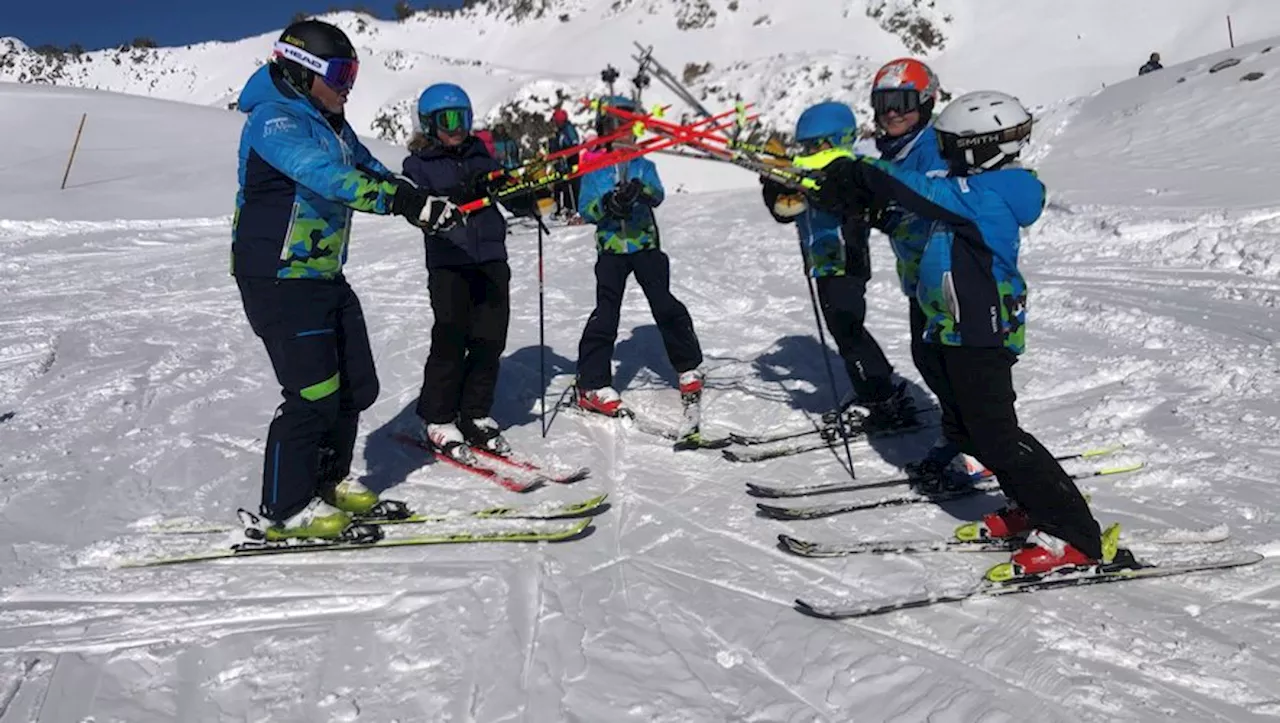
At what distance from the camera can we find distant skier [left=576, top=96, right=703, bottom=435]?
5707 millimetres

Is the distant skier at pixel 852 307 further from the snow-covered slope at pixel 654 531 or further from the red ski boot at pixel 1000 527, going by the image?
the red ski boot at pixel 1000 527

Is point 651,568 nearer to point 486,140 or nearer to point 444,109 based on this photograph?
point 444,109

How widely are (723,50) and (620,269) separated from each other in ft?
105

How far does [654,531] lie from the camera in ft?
13.8

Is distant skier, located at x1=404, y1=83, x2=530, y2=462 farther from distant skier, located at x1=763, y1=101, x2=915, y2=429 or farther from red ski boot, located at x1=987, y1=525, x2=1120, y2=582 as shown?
red ski boot, located at x1=987, y1=525, x2=1120, y2=582

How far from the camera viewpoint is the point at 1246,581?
129 inches

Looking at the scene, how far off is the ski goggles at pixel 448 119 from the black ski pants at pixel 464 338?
2.60 feet

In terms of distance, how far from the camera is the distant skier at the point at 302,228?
363 cm

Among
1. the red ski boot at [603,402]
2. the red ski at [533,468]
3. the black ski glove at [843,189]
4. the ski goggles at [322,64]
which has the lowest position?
the red ski at [533,468]

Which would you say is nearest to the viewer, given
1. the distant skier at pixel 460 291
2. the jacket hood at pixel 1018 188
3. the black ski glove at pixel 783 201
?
the jacket hood at pixel 1018 188

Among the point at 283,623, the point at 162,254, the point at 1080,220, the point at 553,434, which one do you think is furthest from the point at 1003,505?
the point at 162,254

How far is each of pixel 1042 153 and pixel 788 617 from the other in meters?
13.9

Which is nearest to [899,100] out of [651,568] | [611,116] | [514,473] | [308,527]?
[611,116]

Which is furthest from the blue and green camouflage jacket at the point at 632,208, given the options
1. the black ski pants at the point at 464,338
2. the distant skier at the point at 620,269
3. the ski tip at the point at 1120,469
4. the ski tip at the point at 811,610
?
the ski tip at the point at 811,610
